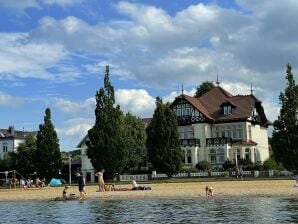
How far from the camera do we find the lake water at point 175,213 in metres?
24.1

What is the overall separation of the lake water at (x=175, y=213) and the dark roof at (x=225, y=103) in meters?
62.9

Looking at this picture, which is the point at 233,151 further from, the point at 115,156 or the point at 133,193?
the point at 133,193

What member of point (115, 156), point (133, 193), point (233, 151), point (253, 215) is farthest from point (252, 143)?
point (253, 215)

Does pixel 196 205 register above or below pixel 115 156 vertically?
below

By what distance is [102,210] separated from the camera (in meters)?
30.6

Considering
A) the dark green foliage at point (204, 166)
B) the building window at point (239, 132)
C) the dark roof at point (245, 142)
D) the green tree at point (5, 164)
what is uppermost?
the building window at point (239, 132)

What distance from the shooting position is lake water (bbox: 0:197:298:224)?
24094mm

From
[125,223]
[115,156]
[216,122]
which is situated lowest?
[125,223]

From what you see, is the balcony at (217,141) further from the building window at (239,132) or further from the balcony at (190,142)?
the building window at (239,132)

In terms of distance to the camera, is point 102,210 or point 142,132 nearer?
point 102,210

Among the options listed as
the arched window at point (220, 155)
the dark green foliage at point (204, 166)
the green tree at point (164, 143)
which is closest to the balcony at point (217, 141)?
the arched window at point (220, 155)

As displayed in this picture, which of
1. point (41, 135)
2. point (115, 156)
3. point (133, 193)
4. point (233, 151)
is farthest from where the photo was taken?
point (233, 151)

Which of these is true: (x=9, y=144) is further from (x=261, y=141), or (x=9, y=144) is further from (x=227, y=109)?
(x=261, y=141)

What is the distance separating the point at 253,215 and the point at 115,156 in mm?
46458
